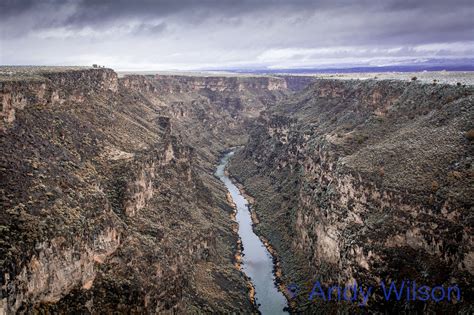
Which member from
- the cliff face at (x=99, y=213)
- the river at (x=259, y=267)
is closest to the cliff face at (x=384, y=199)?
the river at (x=259, y=267)

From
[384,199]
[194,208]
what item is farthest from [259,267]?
[384,199]

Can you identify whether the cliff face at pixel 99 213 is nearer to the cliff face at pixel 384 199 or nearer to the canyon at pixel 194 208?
the canyon at pixel 194 208

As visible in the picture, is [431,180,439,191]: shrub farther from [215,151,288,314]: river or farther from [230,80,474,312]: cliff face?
[215,151,288,314]: river

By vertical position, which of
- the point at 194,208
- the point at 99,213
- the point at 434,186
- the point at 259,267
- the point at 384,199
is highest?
the point at 434,186

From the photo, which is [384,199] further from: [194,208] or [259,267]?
[194,208]

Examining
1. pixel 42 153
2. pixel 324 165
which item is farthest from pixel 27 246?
pixel 324 165

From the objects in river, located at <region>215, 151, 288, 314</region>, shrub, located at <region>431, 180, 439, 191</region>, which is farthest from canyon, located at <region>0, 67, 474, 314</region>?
river, located at <region>215, 151, 288, 314</region>

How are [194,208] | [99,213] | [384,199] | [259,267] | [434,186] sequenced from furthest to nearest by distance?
[194,208]
[259,267]
[384,199]
[434,186]
[99,213]
